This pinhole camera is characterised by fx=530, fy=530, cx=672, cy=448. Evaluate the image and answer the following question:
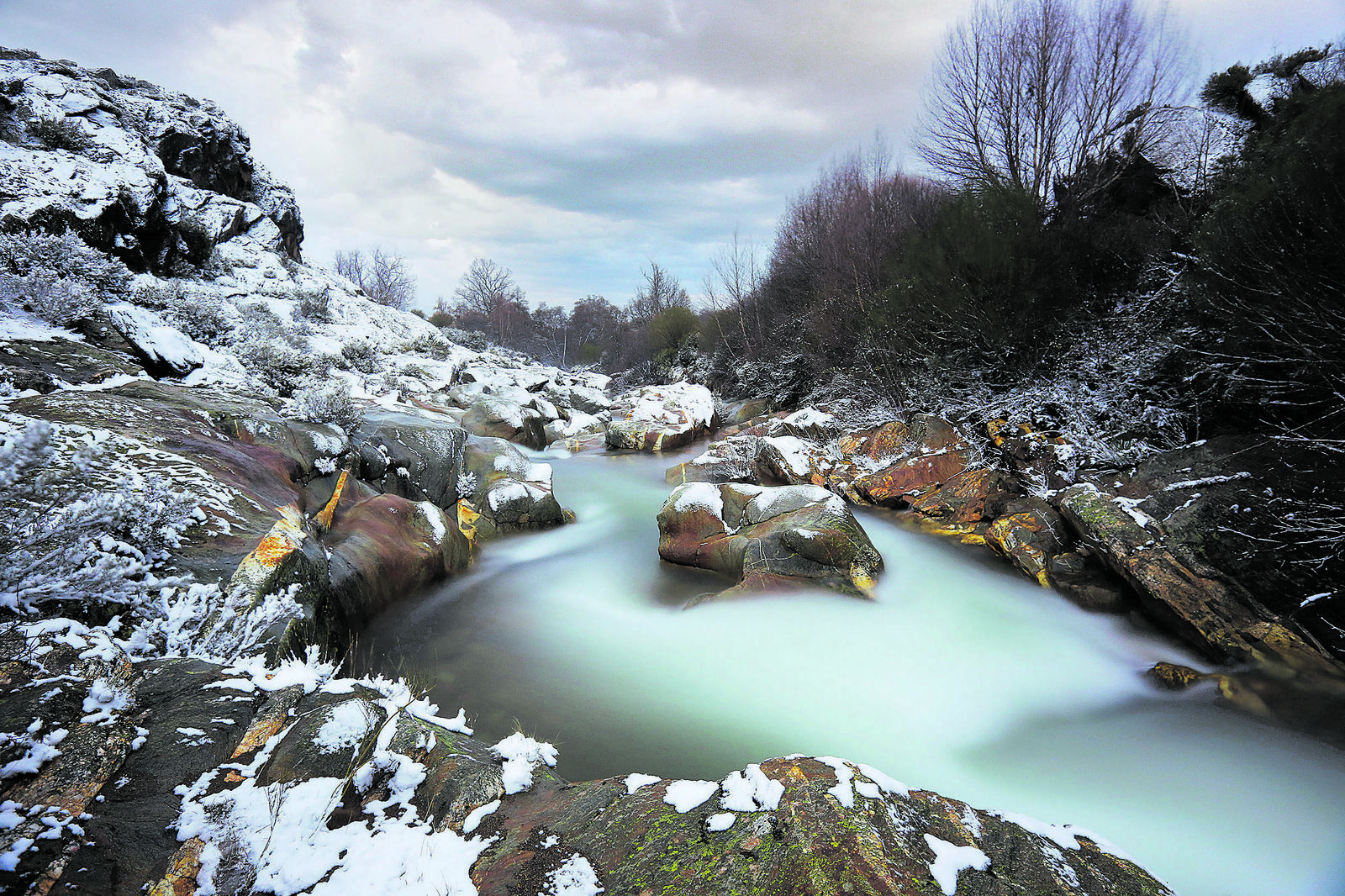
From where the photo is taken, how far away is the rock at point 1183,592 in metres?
4.40

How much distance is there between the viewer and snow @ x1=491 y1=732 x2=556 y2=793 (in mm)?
2447

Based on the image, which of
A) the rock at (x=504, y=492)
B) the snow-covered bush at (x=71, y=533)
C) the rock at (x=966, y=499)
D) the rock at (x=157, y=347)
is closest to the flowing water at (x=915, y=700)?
the rock at (x=966, y=499)

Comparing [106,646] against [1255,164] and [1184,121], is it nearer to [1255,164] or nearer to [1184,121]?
[1255,164]

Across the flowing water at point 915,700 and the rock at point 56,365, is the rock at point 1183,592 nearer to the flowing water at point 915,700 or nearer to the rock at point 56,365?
the flowing water at point 915,700

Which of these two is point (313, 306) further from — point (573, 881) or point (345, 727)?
point (573, 881)

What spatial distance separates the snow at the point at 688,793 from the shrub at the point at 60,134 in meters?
18.9

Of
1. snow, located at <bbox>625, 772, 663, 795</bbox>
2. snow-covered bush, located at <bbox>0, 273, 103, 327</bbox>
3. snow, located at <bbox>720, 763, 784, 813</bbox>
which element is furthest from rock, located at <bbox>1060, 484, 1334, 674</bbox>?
snow-covered bush, located at <bbox>0, 273, 103, 327</bbox>

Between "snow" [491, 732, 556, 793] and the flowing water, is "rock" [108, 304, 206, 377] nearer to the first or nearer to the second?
the flowing water

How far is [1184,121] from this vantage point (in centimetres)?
914

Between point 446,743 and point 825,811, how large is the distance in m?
1.85

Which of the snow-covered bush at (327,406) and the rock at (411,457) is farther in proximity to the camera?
the rock at (411,457)

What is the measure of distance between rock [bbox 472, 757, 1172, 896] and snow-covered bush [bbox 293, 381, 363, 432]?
6.44 meters

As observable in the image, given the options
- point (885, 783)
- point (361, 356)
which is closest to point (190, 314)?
point (361, 356)

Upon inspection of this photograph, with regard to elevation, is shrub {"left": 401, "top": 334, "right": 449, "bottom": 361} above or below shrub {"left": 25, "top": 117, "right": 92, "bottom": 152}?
below
